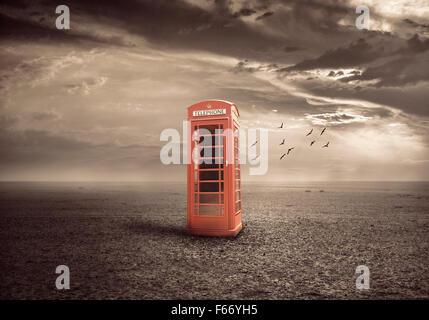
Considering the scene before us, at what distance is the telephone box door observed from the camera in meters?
8.23

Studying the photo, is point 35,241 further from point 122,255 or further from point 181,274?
point 181,274

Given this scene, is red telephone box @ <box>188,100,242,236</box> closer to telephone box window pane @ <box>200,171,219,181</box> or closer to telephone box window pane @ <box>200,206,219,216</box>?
telephone box window pane @ <box>200,206,219,216</box>

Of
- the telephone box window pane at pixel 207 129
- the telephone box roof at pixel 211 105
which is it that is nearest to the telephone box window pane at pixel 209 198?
the telephone box window pane at pixel 207 129

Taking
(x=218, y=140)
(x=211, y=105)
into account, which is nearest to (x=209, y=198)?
(x=218, y=140)

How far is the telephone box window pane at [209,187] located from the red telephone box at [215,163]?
29cm

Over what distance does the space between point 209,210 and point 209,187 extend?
2.50 ft

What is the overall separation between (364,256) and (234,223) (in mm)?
3247

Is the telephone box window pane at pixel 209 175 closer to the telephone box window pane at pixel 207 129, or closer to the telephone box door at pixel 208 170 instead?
the telephone box door at pixel 208 170

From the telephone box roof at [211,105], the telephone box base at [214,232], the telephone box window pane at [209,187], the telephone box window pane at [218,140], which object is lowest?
the telephone box base at [214,232]

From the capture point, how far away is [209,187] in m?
8.86

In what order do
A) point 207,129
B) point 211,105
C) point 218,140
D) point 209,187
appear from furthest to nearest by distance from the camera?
point 209,187, point 207,129, point 218,140, point 211,105

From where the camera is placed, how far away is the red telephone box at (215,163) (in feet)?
26.8

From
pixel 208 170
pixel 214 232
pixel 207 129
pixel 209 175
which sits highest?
pixel 207 129

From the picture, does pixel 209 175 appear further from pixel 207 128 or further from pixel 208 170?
pixel 207 128
